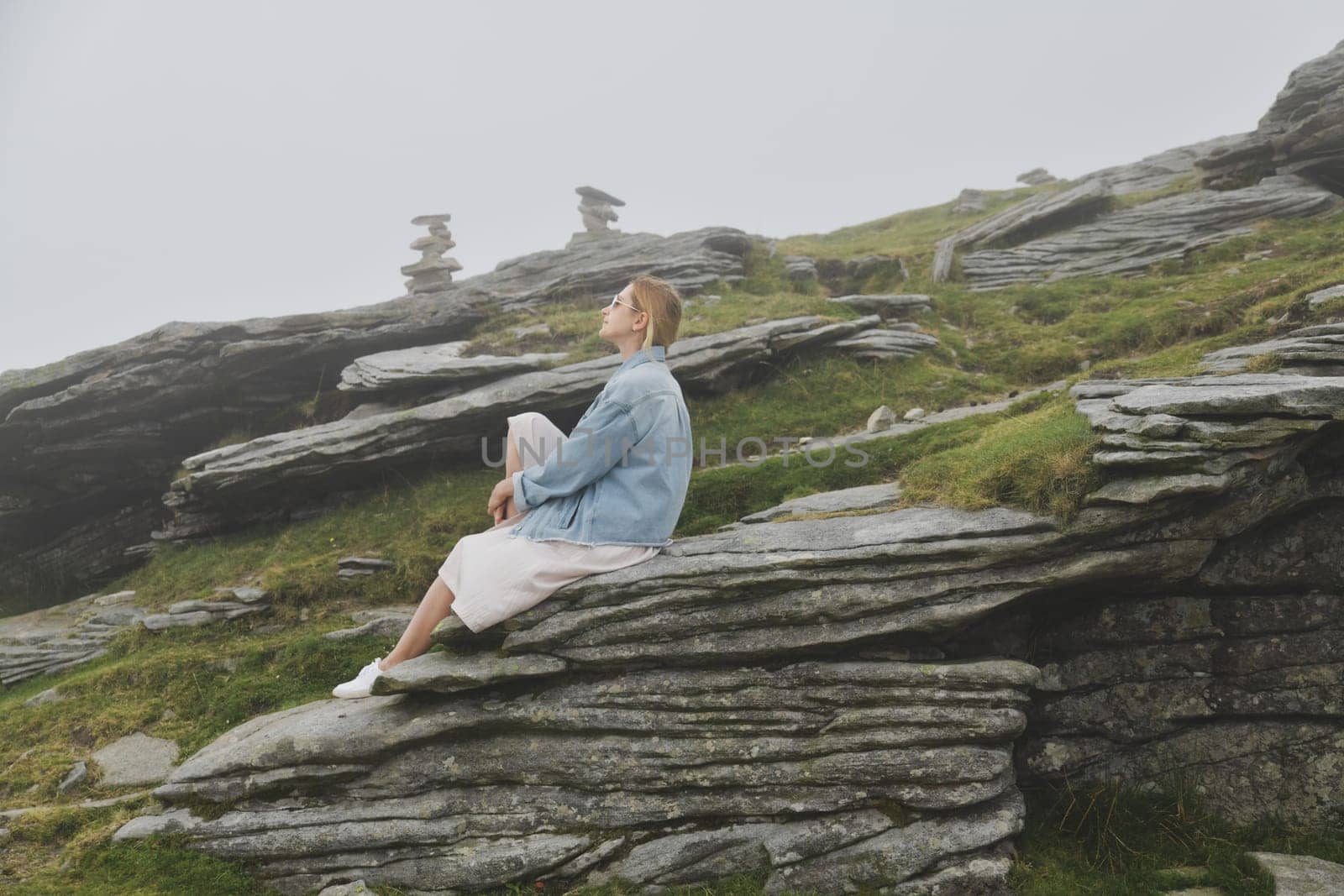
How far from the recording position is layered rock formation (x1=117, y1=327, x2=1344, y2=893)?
781 cm

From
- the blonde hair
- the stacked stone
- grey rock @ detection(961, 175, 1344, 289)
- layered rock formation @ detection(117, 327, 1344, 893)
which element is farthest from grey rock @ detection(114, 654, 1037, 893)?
the stacked stone

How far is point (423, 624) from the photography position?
9102 millimetres

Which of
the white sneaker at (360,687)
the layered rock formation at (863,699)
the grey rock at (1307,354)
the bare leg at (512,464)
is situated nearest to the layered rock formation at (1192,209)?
the grey rock at (1307,354)

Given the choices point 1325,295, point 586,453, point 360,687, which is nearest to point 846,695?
point 586,453

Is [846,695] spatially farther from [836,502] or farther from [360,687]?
[360,687]

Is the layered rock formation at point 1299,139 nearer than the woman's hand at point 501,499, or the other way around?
the woman's hand at point 501,499

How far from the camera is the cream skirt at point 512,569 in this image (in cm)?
841

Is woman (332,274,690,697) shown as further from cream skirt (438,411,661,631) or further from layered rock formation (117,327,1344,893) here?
layered rock formation (117,327,1344,893)

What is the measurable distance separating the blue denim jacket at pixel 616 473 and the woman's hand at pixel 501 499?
151 mm

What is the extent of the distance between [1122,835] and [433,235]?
3233 centimetres

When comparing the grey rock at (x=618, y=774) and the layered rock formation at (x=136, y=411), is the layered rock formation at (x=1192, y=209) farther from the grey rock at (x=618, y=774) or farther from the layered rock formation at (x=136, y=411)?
the grey rock at (x=618, y=774)

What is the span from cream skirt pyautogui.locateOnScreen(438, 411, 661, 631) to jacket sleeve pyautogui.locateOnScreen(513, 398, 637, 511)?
66 cm

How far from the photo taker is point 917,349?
19844mm

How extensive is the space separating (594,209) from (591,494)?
3029 centimetres
